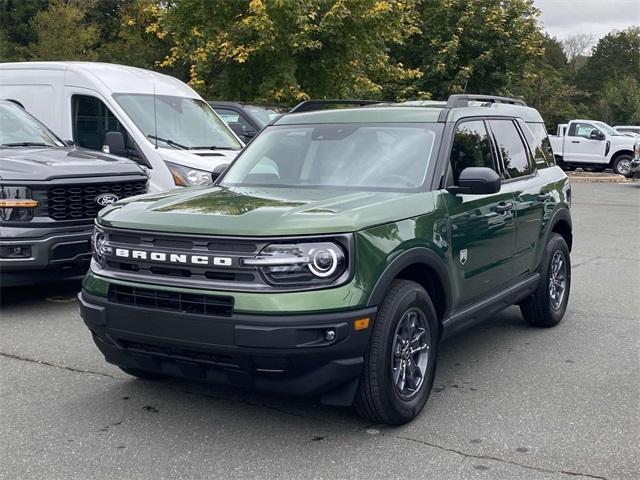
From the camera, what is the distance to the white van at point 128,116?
8812mm

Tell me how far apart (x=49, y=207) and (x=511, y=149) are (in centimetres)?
399

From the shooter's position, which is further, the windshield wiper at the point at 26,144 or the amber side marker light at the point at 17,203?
the windshield wiper at the point at 26,144

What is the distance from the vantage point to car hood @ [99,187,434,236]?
3947 mm

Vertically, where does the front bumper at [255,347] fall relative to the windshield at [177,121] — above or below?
below

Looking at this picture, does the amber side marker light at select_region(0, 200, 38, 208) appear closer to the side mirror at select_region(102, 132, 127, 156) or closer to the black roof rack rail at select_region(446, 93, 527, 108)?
the side mirror at select_region(102, 132, 127, 156)

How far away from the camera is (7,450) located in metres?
4.01

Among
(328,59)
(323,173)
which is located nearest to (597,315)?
(323,173)

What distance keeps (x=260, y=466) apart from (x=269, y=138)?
272 cm

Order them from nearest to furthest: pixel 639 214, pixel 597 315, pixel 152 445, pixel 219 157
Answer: pixel 152 445 → pixel 597 315 → pixel 219 157 → pixel 639 214

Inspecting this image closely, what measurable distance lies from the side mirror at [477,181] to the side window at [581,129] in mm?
24724

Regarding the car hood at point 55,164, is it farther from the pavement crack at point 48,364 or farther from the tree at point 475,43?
the tree at point 475,43

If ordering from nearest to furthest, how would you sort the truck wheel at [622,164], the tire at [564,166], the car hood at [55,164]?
the car hood at [55,164]
the truck wheel at [622,164]
the tire at [564,166]

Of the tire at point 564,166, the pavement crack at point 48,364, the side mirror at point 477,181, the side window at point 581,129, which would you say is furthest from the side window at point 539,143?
the tire at point 564,166

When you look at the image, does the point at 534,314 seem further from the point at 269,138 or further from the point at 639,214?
the point at 639,214
